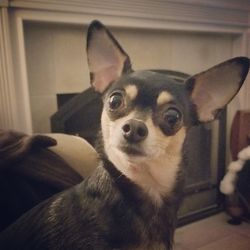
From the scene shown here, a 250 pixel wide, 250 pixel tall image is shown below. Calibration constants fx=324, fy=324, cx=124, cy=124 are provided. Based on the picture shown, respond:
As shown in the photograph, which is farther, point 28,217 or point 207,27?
point 207,27

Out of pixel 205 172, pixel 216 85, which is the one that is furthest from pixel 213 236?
pixel 216 85

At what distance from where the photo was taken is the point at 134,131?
0.41 metres

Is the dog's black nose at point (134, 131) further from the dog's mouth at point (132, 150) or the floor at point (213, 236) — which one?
the floor at point (213, 236)

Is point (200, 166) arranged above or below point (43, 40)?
below

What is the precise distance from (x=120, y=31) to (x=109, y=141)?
1.00m

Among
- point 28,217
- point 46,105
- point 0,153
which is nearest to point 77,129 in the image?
point 46,105

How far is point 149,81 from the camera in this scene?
450 mm

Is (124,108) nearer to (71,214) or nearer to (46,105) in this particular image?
(71,214)

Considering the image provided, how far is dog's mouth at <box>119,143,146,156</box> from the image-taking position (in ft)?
1.38

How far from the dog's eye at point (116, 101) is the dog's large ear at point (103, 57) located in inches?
1.9

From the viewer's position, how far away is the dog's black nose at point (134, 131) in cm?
41

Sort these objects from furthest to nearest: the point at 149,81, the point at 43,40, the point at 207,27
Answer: the point at 207,27 < the point at 43,40 < the point at 149,81

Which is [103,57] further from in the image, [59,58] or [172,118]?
[59,58]

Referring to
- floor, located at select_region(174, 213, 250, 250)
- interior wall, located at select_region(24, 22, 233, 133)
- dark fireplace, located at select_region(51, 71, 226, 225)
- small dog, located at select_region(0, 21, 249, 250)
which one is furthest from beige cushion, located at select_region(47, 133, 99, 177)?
dark fireplace, located at select_region(51, 71, 226, 225)
